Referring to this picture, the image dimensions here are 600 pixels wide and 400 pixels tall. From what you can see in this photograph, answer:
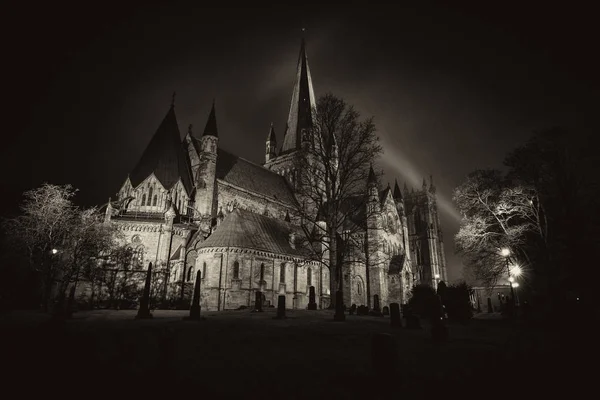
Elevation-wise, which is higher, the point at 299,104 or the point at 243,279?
the point at 299,104

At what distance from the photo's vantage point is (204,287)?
26.6 m

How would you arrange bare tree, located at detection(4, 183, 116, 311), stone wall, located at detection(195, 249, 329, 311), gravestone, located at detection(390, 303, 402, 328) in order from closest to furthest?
gravestone, located at detection(390, 303, 402, 328) < stone wall, located at detection(195, 249, 329, 311) < bare tree, located at detection(4, 183, 116, 311)

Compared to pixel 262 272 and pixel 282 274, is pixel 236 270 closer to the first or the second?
pixel 262 272

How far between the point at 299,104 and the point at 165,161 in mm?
29100

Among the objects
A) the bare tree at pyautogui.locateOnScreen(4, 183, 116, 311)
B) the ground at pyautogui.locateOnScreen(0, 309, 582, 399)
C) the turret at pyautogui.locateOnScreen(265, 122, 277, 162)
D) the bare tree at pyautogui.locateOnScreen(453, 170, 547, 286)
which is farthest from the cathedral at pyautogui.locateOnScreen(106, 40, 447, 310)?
the ground at pyautogui.locateOnScreen(0, 309, 582, 399)

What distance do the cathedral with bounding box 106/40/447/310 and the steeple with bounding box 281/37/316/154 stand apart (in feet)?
27.6

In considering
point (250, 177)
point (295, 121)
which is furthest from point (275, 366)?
point (295, 121)

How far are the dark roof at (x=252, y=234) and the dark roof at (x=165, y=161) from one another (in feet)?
36.2

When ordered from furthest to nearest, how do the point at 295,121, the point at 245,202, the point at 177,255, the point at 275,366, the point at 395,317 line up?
the point at 295,121, the point at 245,202, the point at 177,255, the point at 395,317, the point at 275,366

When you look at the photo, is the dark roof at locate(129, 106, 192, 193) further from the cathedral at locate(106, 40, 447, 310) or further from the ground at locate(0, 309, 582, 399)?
the ground at locate(0, 309, 582, 399)

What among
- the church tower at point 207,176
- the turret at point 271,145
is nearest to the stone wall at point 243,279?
the church tower at point 207,176

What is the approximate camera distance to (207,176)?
1470 inches

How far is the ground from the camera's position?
453 cm

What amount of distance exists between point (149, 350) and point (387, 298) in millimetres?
38304
